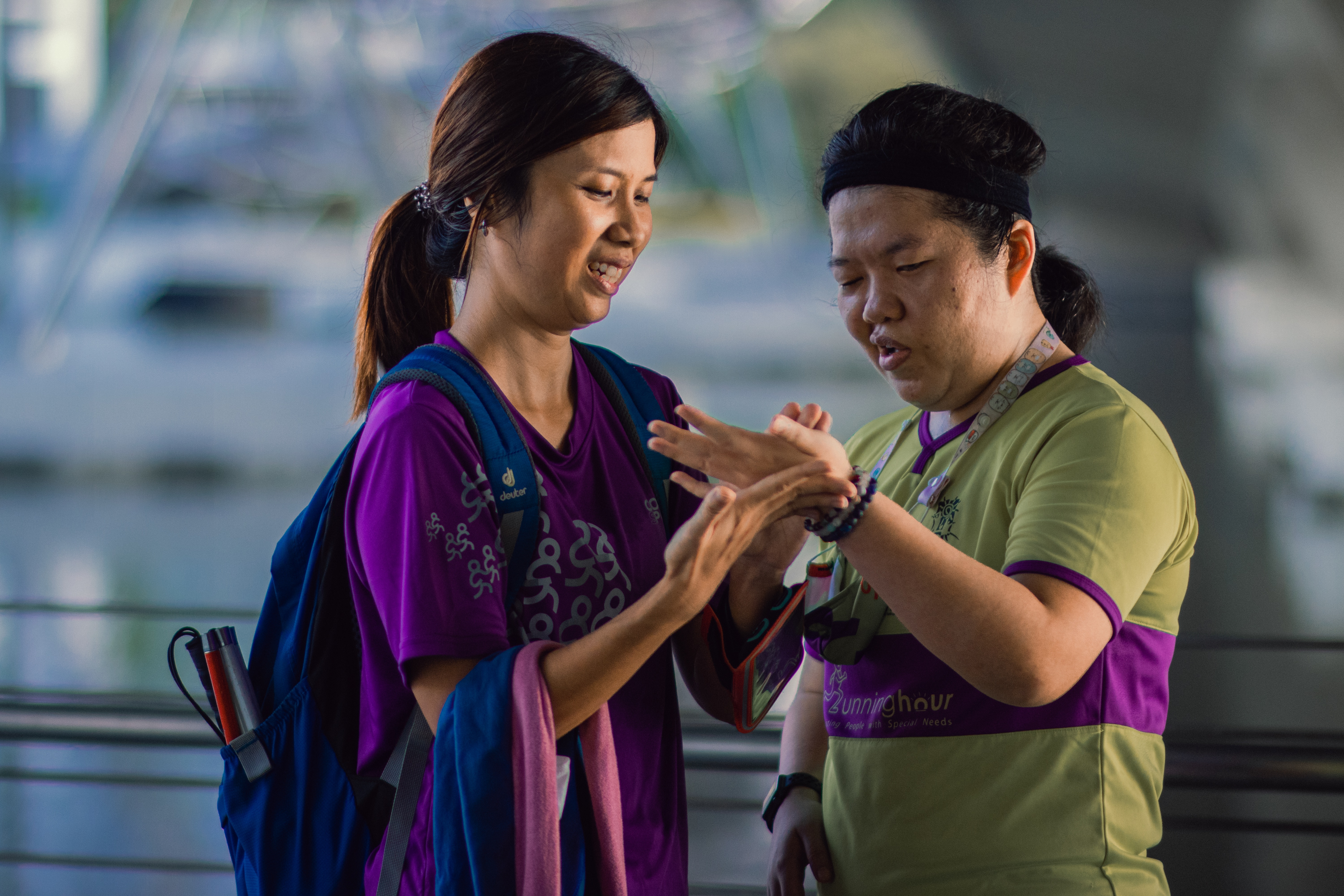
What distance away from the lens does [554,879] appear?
2.92 feet

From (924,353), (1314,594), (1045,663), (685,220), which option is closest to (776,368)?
(685,220)

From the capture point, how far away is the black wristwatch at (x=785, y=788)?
3.95ft

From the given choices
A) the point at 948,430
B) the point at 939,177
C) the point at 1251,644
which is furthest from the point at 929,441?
the point at 1251,644

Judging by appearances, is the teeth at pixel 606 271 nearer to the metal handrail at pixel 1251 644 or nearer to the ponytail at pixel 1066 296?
the ponytail at pixel 1066 296

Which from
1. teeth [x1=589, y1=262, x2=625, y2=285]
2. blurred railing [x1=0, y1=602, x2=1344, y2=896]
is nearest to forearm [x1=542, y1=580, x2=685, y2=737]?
teeth [x1=589, y1=262, x2=625, y2=285]

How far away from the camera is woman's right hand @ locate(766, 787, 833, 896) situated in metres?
1.13

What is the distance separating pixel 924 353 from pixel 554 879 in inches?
24.2

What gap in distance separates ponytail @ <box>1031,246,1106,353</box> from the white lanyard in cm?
12

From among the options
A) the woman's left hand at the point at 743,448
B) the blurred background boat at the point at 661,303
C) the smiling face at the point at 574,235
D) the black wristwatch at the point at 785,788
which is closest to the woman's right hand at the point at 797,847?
the black wristwatch at the point at 785,788

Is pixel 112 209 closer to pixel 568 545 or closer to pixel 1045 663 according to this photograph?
pixel 568 545

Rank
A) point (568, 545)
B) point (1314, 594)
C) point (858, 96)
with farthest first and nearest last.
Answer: point (858, 96)
point (1314, 594)
point (568, 545)

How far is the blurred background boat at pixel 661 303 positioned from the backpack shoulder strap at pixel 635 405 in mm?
382

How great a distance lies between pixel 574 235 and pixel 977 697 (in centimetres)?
59

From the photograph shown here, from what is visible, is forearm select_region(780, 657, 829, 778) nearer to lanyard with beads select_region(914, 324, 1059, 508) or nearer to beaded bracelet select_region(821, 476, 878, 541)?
lanyard with beads select_region(914, 324, 1059, 508)
